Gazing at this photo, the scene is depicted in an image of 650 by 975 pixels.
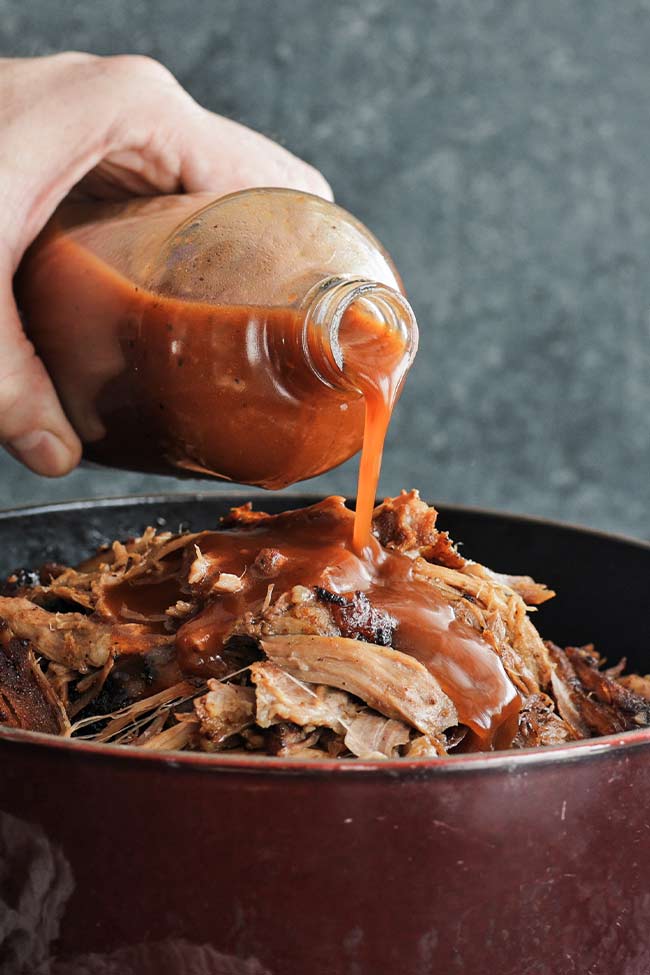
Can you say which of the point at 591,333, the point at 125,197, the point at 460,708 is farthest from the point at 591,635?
the point at 591,333

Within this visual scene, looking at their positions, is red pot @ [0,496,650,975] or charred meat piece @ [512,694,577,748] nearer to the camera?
red pot @ [0,496,650,975]

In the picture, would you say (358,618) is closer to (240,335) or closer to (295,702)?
(295,702)

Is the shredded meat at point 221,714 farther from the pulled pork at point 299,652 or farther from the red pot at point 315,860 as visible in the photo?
the red pot at point 315,860

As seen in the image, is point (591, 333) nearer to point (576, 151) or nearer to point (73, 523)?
point (576, 151)

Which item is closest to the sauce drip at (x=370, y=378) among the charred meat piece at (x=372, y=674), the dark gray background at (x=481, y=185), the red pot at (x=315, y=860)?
the charred meat piece at (x=372, y=674)

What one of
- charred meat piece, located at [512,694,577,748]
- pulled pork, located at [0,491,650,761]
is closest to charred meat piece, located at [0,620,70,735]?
pulled pork, located at [0,491,650,761]

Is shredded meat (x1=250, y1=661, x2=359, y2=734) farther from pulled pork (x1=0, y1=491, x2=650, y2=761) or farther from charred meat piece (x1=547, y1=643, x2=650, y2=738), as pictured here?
charred meat piece (x1=547, y1=643, x2=650, y2=738)

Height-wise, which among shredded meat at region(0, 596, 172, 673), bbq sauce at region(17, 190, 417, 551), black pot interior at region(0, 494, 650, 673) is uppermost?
bbq sauce at region(17, 190, 417, 551)
